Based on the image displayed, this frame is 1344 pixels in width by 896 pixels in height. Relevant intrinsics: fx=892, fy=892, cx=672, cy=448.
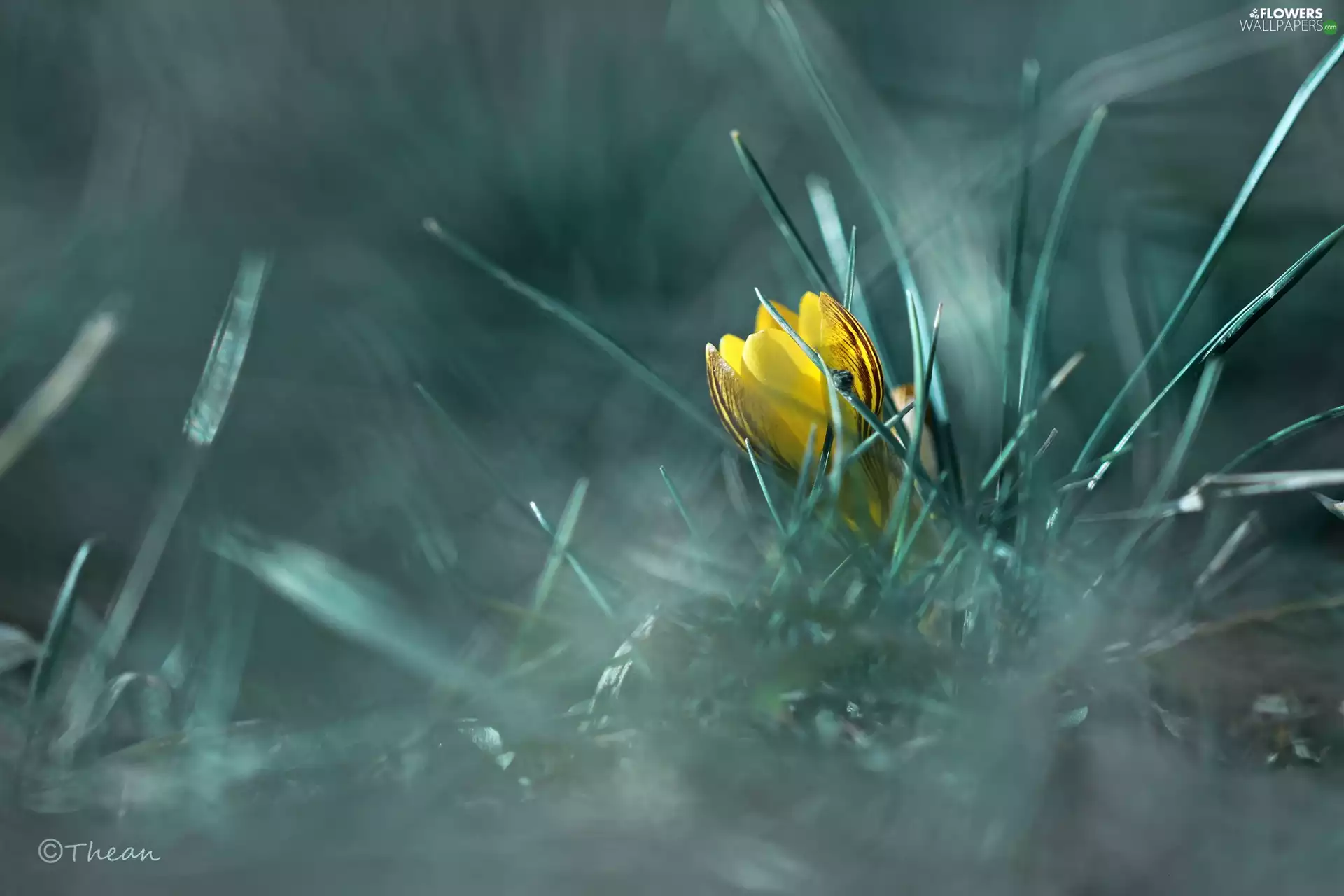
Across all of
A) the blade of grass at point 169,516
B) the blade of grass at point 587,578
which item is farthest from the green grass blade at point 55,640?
the blade of grass at point 587,578

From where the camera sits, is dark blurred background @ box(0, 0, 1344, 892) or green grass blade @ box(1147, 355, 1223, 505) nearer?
green grass blade @ box(1147, 355, 1223, 505)

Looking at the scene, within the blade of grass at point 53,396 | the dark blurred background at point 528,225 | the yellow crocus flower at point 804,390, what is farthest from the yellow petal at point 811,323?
the blade of grass at point 53,396

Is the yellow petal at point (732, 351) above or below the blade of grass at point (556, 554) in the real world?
→ above

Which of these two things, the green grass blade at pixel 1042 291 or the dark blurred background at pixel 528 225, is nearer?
the green grass blade at pixel 1042 291

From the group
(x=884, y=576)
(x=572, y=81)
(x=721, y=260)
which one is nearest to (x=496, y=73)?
(x=572, y=81)

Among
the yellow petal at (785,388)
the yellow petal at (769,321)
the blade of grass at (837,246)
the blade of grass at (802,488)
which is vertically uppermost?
the blade of grass at (837,246)

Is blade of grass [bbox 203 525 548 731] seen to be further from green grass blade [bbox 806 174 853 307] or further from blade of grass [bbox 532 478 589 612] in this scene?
green grass blade [bbox 806 174 853 307]

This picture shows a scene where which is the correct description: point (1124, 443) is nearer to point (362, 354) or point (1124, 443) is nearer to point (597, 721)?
point (597, 721)

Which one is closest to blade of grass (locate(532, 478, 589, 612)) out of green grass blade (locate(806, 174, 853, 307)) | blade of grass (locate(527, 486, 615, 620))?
blade of grass (locate(527, 486, 615, 620))

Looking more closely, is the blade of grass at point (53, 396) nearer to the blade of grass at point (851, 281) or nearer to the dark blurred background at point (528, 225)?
the dark blurred background at point (528, 225)

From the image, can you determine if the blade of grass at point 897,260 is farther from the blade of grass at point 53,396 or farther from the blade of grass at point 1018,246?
the blade of grass at point 53,396
